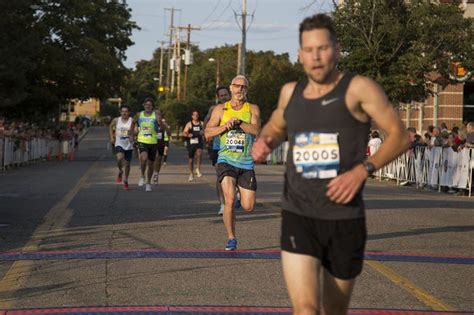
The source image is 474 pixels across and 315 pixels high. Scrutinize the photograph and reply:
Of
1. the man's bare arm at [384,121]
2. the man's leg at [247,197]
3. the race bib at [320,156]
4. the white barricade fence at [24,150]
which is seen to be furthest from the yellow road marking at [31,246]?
the white barricade fence at [24,150]

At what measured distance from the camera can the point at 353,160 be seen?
5.23m

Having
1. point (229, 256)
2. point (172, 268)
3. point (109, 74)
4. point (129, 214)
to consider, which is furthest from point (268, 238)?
point (109, 74)

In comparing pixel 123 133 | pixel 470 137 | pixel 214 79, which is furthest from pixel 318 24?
pixel 214 79

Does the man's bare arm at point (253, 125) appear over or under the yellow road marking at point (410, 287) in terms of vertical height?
over

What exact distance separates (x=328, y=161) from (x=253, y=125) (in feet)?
19.8

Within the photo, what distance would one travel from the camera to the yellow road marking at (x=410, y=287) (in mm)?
7938

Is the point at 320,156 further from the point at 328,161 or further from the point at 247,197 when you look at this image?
the point at 247,197

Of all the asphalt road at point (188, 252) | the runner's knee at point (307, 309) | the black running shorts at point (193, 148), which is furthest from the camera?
the black running shorts at point (193, 148)

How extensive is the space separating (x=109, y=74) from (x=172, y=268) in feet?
159

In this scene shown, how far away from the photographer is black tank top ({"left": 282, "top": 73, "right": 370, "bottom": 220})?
17.1ft

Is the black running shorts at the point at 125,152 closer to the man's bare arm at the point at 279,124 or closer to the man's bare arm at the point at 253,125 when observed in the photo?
the man's bare arm at the point at 253,125

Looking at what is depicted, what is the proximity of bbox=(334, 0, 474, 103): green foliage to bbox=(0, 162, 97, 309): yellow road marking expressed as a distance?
1496 cm

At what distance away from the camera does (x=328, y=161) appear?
5.18m

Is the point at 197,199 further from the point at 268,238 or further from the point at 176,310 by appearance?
the point at 176,310
